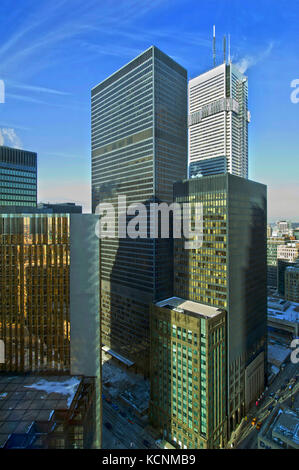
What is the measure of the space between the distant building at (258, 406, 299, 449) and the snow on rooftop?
3431 centimetres

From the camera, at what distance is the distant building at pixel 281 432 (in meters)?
41.6

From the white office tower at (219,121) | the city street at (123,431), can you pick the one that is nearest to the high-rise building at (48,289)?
the city street at (123,431)

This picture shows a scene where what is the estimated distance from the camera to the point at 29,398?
1302 inches

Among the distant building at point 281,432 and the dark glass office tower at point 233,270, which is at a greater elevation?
the dark glass office tower at point 233,270

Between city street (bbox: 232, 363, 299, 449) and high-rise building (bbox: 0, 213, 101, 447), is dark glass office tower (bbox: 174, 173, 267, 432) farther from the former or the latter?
high-rise building (bbox: 0, 213, 101, 447)

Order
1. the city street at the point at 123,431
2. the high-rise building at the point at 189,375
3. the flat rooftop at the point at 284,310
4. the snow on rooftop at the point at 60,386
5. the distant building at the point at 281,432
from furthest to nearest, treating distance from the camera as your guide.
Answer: the flat rooftop at the point at 284,310, the city street at the point at 123,431, the high-rise building at the point at 189,375, the distant building at the point at 281,432, the snow on rooftop at the point at 60,386

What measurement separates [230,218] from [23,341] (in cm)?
4814

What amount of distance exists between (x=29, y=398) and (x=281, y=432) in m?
41.2

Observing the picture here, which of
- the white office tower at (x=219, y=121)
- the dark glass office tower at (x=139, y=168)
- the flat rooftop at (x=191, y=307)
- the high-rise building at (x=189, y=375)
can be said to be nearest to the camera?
the high-rise building at (x=189, y=375)

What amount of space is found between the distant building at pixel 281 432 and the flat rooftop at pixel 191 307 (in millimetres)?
20997

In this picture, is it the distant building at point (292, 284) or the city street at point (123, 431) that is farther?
the distant building at point (292, 284)

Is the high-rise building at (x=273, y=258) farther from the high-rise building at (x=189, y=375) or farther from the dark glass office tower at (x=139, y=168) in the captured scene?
the high-rise building at (x=189, y=375)


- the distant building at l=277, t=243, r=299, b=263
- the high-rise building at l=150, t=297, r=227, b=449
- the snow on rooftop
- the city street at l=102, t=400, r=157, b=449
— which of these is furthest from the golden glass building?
the distant building at l=277, t=243, r=299, b=263

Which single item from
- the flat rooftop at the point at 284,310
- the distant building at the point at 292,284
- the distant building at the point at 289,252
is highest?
the distant building at the point at 289,252
